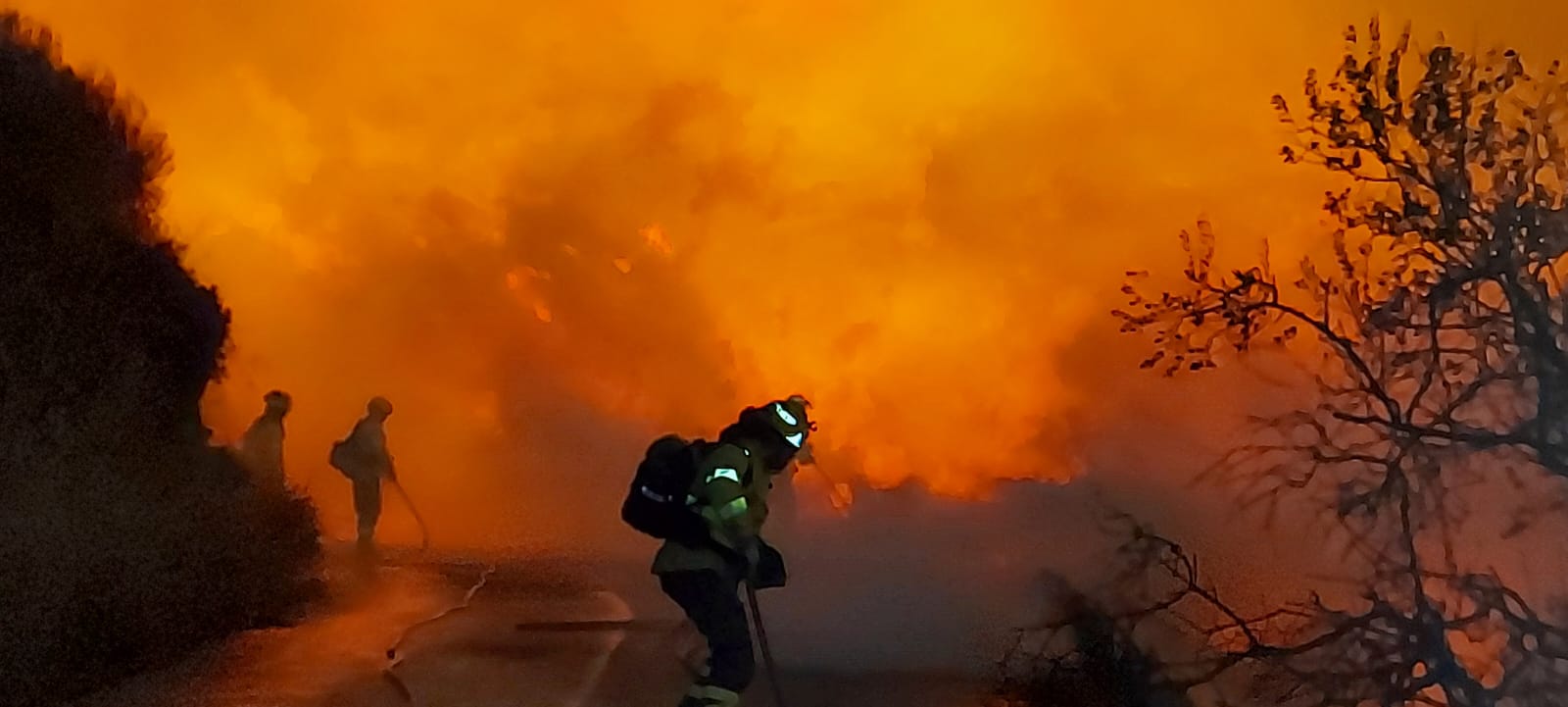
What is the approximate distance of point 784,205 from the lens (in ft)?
7.10

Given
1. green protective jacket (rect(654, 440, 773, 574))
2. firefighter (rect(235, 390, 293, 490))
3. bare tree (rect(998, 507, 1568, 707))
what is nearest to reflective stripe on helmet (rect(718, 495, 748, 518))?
green protective jacket (rect(654, 440, 773, 574))

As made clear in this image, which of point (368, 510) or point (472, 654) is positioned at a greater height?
point (368, 510)

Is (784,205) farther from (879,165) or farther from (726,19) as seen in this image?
(726,19)

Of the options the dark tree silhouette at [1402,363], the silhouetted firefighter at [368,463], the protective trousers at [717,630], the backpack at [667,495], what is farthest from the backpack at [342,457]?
the dark tree silhouette at [1402,363]

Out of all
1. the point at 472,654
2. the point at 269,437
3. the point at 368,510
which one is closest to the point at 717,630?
the point at 472,654

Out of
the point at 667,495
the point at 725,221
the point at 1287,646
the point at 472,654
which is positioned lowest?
the point at 472,654

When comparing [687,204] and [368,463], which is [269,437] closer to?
[368,463]

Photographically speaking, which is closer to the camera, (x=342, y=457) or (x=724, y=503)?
(x=724, y=503)

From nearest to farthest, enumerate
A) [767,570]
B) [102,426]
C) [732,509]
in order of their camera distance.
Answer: [732,509] < [767,570] < [102,426]

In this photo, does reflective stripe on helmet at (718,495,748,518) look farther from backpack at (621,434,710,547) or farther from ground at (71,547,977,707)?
ground at (71,547,977,707)

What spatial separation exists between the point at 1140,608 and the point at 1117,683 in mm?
116

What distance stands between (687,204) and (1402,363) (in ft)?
3.65

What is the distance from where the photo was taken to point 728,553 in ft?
6.45

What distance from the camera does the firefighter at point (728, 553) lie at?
1924mm
